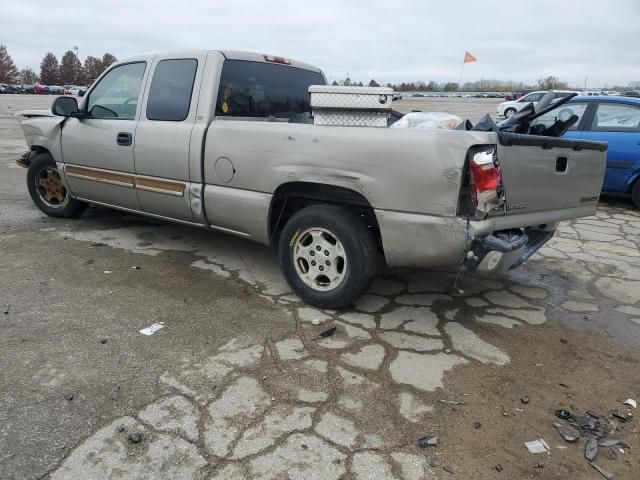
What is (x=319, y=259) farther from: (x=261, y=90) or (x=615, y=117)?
(x=615, y=117)

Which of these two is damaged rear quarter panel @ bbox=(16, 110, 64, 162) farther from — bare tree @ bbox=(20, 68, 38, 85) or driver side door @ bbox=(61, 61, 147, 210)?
bare tree @ bbox=(20, 68, 38, 85)

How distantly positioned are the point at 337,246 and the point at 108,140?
2.64 m

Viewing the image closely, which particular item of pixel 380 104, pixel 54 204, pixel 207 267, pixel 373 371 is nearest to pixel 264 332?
pixel 373 371

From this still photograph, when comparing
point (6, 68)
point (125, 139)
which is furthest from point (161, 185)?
point (6, 68)

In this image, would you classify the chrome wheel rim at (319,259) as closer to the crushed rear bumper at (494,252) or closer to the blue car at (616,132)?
the crushed rear bumper at (494,252)

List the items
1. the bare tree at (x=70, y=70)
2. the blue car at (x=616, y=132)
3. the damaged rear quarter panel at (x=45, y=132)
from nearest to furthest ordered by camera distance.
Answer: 1. the damaged rear quarter panel at (x=45, y=132)
2. the blue car at (x=616, y=132)
3. the bare tree at (x=70, y=70)

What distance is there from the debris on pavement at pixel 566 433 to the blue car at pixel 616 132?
18.8ft

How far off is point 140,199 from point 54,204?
193cm

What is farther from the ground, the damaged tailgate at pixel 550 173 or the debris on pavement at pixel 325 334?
the damaged tailgate at pixel 550 173

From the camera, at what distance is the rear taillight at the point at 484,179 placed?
9.37 ft

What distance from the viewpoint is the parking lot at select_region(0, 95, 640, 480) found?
7.22 feet

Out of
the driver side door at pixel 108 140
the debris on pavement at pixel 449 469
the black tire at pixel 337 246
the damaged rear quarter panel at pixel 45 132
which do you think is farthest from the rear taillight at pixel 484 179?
the damaged rear quarter panel at pixel 45 132

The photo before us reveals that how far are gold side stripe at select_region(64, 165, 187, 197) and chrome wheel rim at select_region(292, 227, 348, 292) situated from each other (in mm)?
1225

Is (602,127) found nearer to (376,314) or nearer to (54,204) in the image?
(376,314)
